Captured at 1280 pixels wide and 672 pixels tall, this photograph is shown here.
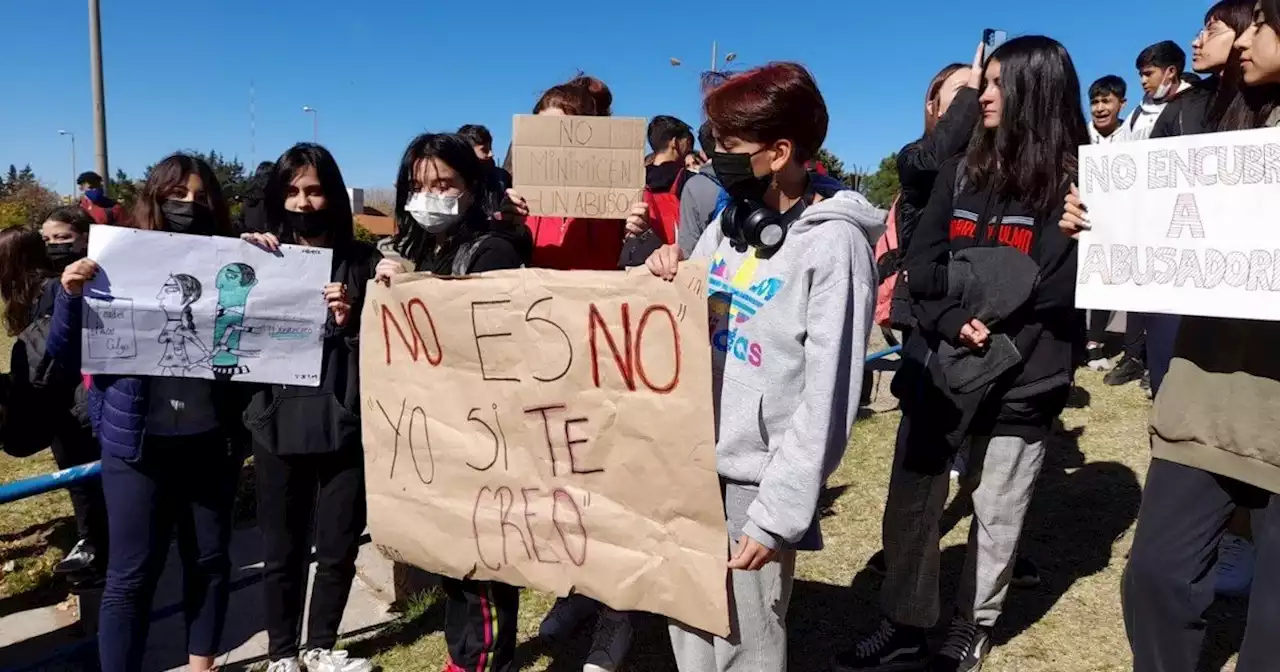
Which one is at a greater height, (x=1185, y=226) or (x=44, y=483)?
(x=1185, y=226)

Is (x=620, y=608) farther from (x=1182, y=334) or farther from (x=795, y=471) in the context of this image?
(x=1182, y=334)

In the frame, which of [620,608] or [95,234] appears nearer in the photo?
[620,608]

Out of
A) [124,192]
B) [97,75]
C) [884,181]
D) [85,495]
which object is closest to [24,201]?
[124,192]

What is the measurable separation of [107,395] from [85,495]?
2011mm

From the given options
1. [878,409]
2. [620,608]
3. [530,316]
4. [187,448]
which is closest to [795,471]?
[620,608]

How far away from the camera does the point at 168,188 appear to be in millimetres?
2795

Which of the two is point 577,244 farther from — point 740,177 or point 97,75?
point 97,75

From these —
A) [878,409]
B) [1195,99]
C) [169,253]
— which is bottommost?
[878,409]

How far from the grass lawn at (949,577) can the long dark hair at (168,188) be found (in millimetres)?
1858

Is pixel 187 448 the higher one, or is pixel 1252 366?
pixel 1252 366

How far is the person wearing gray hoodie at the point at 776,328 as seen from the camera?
1840 millimetres

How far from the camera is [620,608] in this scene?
215 centimetres

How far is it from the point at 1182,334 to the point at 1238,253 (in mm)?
372

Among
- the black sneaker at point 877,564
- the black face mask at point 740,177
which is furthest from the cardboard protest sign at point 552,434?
the black sneaker at point 877,564
